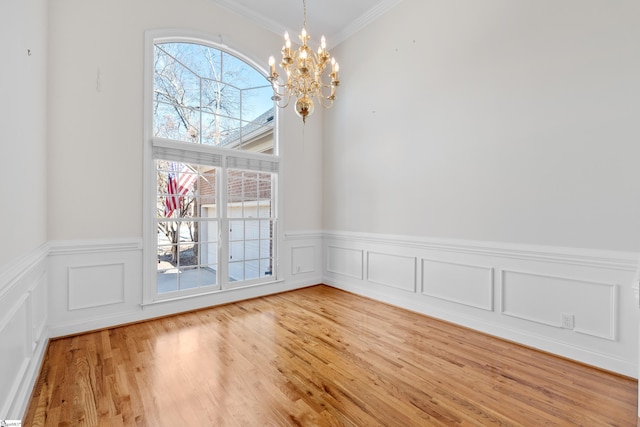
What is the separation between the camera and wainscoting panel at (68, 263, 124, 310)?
117 inches

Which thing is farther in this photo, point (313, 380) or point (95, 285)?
point (95, 285)

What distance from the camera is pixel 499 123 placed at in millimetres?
3010

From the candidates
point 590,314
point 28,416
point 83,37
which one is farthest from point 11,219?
point 590,314

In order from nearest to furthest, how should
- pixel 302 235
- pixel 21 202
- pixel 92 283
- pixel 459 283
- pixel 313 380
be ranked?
1. pixel 21 202
2. pixel 313 380
3. pixel 92 283
4. pixel 459 283
5. pixel 302 235

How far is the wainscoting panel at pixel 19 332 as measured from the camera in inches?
59.6

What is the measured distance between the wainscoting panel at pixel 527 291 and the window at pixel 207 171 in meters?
1.89

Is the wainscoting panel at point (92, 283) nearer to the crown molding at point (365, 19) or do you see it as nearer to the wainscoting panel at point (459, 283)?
the wainscoting panel at point (459, 283)

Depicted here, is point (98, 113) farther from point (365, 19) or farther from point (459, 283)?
point (459, 283)

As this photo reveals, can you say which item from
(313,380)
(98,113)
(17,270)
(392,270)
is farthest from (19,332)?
(392,270)

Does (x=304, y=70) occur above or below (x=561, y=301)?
above

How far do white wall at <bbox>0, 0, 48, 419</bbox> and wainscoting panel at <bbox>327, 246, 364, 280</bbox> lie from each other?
353 cm

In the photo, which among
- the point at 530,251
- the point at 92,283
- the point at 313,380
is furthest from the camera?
the point at 92,283

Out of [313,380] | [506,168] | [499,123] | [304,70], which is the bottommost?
[313,380]

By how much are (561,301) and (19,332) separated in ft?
13.3
